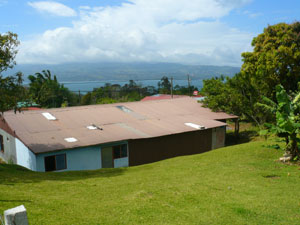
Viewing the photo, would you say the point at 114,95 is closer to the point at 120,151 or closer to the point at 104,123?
the point at 104,123

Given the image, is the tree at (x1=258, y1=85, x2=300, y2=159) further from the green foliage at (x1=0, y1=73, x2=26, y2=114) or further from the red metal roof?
the green foliage at (x1=0, y1=73, x2=26, y2=114)

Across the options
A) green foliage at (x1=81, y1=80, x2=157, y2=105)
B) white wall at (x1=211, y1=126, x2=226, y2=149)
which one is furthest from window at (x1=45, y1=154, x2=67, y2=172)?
green foliage at (x1=81, y1=80, x2=157, y2=105)

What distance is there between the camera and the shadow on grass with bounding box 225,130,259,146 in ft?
95.3

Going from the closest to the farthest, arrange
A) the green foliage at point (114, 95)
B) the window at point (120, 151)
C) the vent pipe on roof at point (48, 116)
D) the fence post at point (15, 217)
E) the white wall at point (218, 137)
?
1. the fence post at point (15, 217)
2. the window at point (120, 151)
3. the vent pipe on roof at point (48, 116)
4. the white wall at point (218, 137)
5. the green foliage at point (114, 95)

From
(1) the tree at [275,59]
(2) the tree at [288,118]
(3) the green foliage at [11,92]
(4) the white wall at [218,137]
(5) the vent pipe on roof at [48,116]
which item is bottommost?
(4) the white wall at [218,137]

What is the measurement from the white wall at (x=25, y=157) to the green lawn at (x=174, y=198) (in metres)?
4.01

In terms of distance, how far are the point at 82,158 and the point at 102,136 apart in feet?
7.18

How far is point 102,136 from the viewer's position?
68.2 ft

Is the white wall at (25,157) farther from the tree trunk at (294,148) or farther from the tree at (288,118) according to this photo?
the tree trunk at (294,148)

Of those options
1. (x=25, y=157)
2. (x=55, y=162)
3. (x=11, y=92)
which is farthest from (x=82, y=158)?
(x=11, y=92)

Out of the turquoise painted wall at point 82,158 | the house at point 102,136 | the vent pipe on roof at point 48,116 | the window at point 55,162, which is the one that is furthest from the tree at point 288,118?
the vent pipe on roof at point 48,116

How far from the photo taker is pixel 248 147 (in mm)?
19906

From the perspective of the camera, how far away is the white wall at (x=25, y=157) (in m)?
18.6

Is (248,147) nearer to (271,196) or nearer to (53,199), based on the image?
(271,196)
